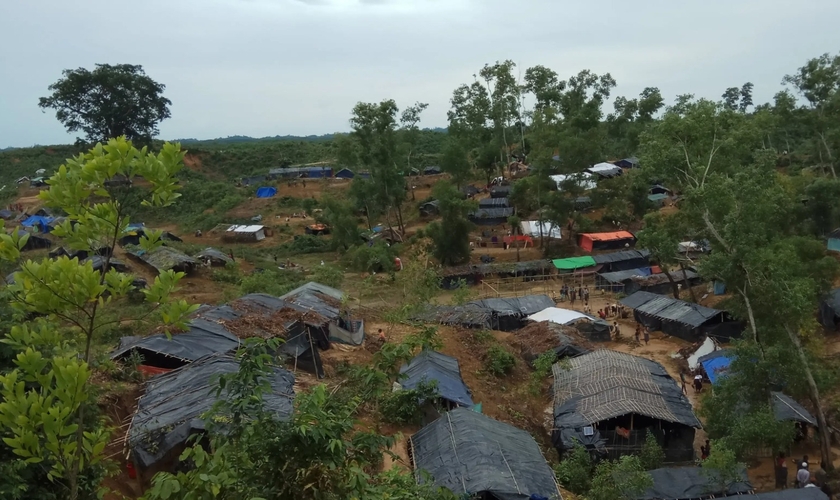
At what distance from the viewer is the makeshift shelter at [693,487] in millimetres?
11438

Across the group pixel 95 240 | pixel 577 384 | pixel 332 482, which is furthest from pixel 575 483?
pixel 95 240

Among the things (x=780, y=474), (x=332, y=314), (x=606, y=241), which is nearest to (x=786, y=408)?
(x=780, y=474)

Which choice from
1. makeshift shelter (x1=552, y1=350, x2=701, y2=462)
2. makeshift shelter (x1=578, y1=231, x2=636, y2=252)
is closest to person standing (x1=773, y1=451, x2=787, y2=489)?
makeshift shelter (x1=552, y1=350, x2=701, y2=462)

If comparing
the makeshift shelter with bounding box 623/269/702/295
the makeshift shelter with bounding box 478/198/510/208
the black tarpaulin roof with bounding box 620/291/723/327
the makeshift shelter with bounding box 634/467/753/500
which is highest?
the makeshift shelter with bounding box 478/198/510/208

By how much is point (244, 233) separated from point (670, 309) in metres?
29.3

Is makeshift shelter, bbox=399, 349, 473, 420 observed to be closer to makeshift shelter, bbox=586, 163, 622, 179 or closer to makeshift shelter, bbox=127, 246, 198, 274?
makeshift shelter, bbox=127, 246, 198, 274

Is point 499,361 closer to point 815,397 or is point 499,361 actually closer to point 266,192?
point 815,397

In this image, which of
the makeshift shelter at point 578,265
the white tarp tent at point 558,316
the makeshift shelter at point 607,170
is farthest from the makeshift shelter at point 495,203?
the white tarp tent at point 558,316

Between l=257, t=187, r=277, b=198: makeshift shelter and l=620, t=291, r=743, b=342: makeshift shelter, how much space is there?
118ft

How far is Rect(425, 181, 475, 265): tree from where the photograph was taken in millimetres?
34125

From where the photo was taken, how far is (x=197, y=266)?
102 feet

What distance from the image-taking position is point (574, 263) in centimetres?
3272

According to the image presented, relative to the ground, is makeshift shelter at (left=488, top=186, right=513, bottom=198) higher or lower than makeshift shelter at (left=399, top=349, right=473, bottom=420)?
higher

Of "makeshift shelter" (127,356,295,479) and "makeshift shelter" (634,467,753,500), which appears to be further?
"makeshift shelter" (634,467,753,500)
